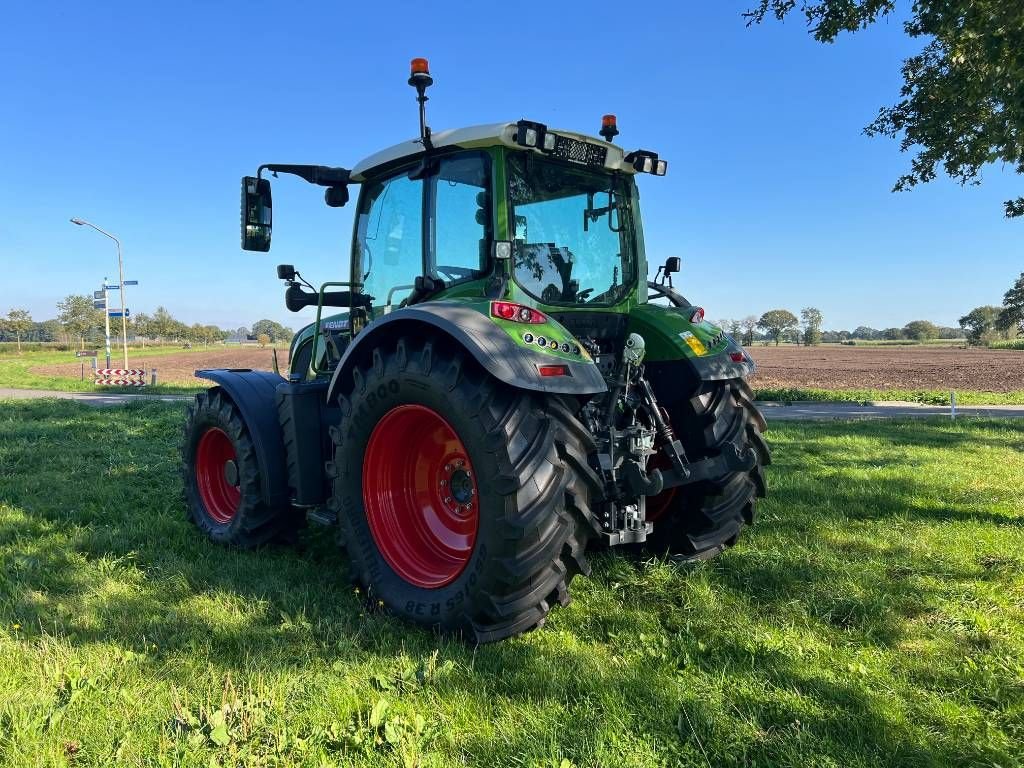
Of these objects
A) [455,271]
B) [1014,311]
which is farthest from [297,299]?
[1014,311]

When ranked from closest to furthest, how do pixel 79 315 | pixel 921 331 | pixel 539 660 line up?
pixel 539 660 → pixel 79 315 → pixel 921 331

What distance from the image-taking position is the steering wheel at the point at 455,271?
351 cm

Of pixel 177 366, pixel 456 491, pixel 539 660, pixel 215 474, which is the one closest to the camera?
pixel 539 660

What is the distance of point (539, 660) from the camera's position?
271 cm

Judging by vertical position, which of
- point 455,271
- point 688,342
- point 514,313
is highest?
point 455,271

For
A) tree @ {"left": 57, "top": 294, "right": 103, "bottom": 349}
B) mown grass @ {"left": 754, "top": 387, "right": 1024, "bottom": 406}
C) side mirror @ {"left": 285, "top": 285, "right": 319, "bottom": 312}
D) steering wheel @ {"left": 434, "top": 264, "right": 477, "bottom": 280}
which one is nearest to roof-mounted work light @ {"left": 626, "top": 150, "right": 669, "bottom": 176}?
steering wheel @ {"left": 434, "top": 264, "right": 477, "bottom": 280}

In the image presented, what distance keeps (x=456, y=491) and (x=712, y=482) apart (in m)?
1.44

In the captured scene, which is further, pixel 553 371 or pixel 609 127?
pixel 609 127

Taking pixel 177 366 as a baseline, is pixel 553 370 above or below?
above

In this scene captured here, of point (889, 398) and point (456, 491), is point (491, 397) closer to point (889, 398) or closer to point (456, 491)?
point (456, 491)

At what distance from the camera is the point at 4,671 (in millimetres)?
2604

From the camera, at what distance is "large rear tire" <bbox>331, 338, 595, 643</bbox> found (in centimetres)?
274

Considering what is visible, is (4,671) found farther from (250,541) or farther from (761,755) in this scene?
(761,755)

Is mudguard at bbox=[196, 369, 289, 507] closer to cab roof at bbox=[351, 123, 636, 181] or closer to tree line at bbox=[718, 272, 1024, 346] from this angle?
cab roof at bbox=[351, 123, 636, 181]
